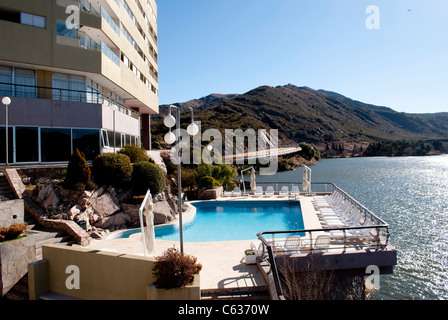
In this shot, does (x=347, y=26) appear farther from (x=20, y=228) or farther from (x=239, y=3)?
(x=20, y=228)

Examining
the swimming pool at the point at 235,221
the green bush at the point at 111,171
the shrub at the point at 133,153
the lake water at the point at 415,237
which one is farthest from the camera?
the shrub at the point at 133,153

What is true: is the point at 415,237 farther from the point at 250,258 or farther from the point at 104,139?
the point at 104,139

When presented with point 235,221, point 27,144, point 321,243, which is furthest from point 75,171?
point 321,243

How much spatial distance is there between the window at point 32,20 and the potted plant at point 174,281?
15861 mm

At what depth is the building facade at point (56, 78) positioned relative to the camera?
15.2 meters

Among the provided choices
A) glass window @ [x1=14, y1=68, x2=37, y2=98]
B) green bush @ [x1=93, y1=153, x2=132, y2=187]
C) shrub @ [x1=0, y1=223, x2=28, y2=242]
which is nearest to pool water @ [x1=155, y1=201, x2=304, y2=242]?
green bush @ [x1=93, y1=153, x2=132, y2=187]

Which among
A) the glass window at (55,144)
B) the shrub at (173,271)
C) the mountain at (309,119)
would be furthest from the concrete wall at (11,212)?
the mountain at (309,119)

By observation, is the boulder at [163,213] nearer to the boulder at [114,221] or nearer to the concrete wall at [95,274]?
→ the boulder at [114,221]

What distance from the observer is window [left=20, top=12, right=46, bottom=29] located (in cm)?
1532

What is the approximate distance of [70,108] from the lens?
16.3 m

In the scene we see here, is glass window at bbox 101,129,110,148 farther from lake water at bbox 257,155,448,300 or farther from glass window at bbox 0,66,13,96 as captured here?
lake water at bbox 257,155,448,300

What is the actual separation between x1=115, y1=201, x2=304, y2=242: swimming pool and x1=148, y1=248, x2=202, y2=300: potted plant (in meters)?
7.01
